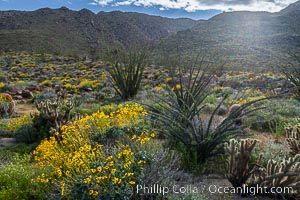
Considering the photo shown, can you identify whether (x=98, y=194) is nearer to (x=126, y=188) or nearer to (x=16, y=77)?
(x=126, y=188)

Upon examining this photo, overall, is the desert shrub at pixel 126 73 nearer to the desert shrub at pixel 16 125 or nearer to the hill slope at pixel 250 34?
the desert shrub at pixel 16 125

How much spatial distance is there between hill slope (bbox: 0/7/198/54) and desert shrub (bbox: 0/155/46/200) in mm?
53071

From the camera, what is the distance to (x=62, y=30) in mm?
74188

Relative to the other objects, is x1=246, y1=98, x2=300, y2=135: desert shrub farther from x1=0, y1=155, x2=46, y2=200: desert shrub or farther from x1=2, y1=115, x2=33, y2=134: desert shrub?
x1=2, y1=115, x2=33, y2=134: desert shrub

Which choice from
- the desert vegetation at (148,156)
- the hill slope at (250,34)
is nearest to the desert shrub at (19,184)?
the desert vegetation at (148,156)

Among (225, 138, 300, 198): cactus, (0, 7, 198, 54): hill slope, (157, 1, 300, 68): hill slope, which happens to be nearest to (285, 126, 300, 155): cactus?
(225, 138, 300, 198): cactus

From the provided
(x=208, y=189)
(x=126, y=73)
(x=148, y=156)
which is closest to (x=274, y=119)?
(x=208, y=189)

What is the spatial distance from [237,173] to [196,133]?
1.19 m

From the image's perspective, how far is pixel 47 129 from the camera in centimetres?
802

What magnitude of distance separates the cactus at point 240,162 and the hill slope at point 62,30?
177ft

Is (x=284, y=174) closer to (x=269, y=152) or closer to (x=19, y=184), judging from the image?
(x=269, y=152)

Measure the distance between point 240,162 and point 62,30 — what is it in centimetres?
7477

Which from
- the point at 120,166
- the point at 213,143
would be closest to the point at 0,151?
the point at 120,166

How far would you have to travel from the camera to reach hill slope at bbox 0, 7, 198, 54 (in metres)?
60.4
